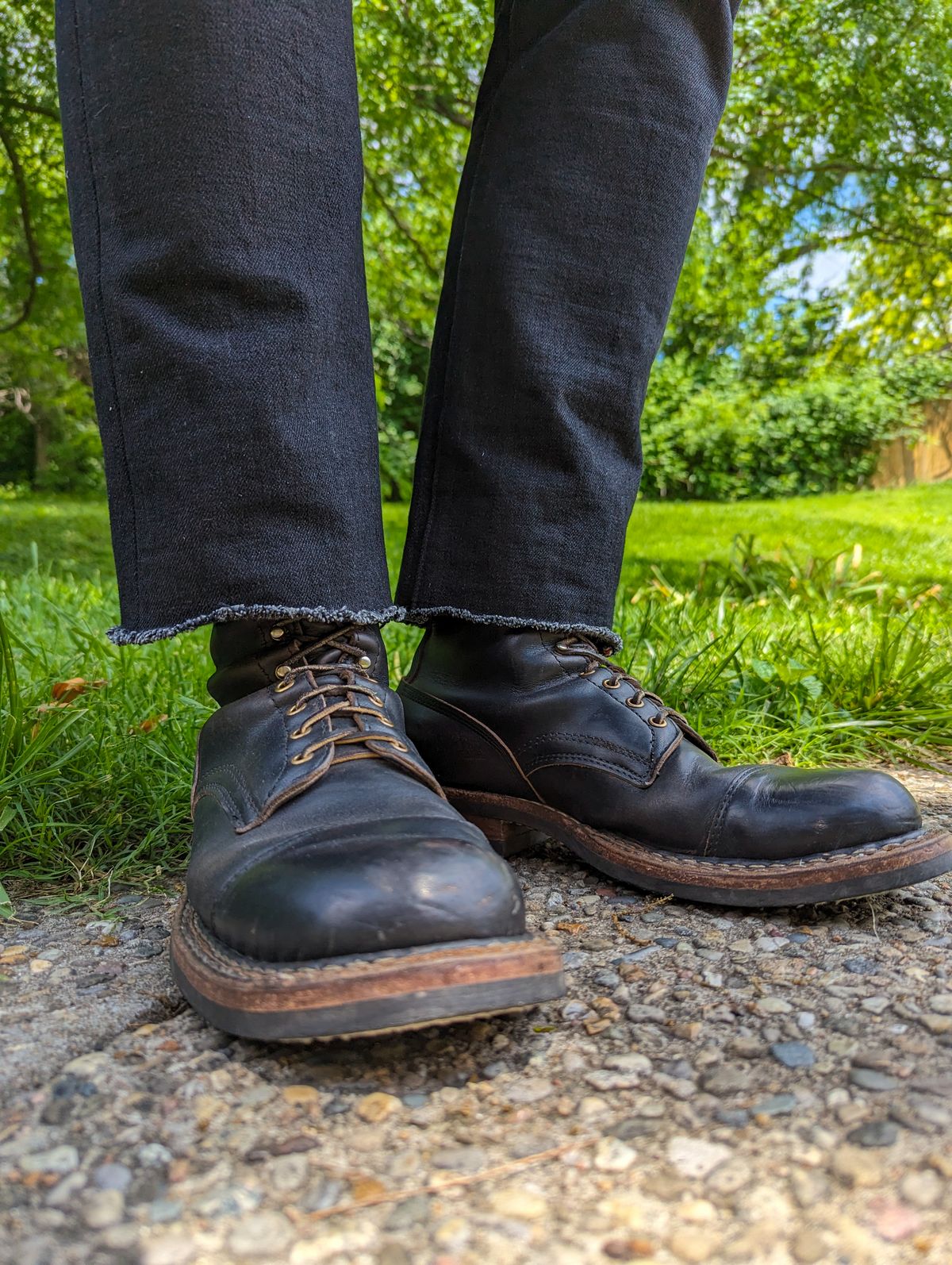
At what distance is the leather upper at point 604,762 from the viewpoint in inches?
45.3

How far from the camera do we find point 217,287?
101cm

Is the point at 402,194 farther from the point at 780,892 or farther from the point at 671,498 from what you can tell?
the point at 671,498

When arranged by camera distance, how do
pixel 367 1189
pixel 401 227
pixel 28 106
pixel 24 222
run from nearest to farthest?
pixel 367 1189, pixel 28 106, pixel 24 222, pixel 401 227

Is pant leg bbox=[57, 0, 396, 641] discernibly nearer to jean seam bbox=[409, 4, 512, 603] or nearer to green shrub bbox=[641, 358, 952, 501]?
jean seam bbox=[409, 4, 512, 603]

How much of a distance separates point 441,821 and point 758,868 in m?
0.43

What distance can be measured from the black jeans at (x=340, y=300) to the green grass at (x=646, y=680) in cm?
46

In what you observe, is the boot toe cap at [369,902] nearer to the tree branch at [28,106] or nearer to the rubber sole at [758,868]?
the rubber sole at [758,868]

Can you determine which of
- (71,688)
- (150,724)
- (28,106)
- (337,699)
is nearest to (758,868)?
(337,699)

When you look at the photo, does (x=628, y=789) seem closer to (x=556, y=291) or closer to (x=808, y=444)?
(x=556, y=291)

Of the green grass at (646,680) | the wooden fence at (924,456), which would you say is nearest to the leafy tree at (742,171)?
the green grass at (646,680)

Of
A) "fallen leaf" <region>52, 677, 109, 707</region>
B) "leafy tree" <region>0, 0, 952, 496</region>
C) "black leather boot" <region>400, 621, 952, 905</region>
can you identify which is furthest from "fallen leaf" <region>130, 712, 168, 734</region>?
"leafy tree" <region>0, 0, 952, 496</region>

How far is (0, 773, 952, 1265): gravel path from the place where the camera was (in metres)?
0.65

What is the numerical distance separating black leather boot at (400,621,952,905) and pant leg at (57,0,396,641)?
0.32 meters

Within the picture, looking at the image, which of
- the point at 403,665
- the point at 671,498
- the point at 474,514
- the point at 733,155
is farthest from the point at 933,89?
the point at 671,498
